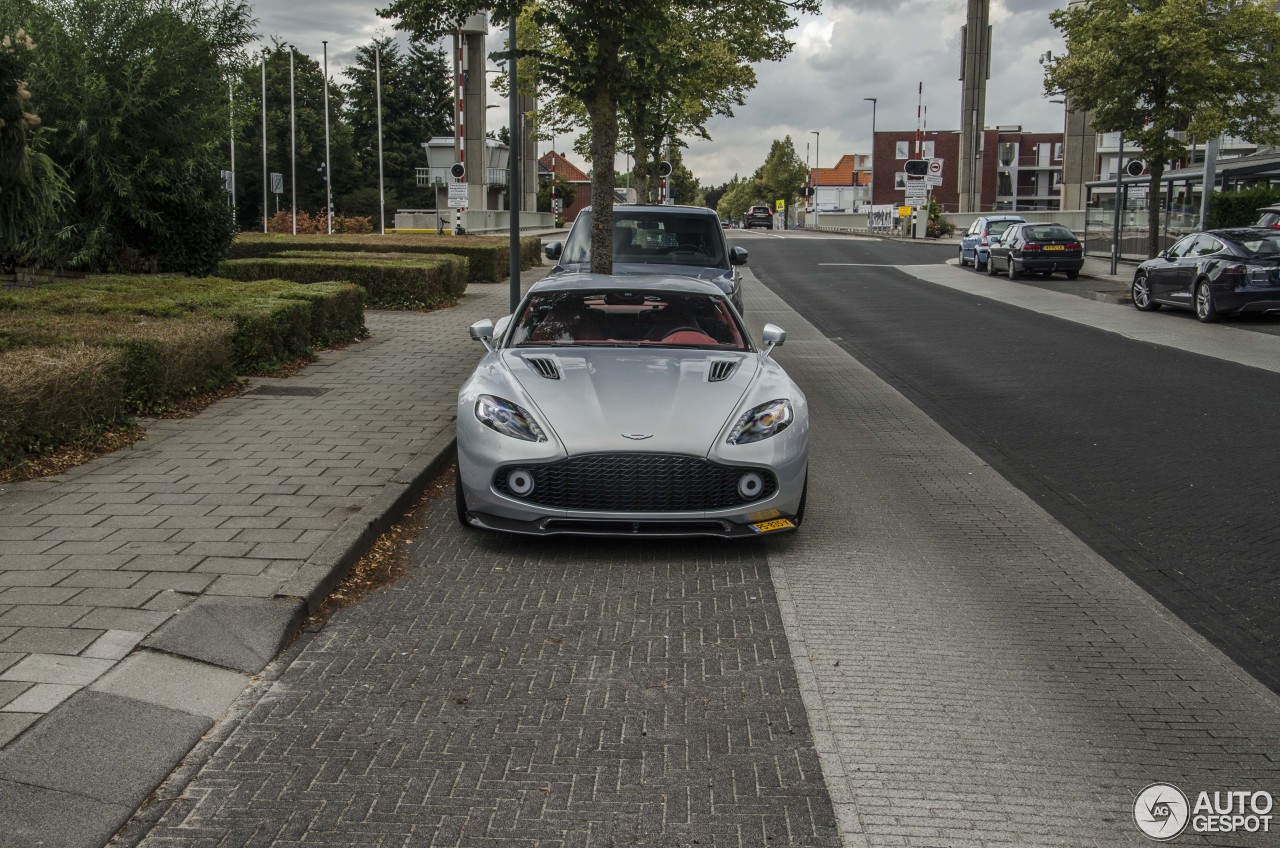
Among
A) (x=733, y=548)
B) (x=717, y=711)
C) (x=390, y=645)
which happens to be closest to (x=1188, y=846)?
(x=717, y=711)

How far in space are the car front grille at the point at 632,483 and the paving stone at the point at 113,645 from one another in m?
2.10

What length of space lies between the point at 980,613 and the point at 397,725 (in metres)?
2.65

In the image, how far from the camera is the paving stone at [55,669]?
163 inches

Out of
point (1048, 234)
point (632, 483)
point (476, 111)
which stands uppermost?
point (476, 111)

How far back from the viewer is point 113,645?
449 cm

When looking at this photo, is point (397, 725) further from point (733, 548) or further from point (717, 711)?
point (733, 548)

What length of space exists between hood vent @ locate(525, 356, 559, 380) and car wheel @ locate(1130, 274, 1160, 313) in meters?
18.7

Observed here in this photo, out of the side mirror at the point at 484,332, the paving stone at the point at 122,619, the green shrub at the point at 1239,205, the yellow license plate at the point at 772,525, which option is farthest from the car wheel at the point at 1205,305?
the paving stone at the point at 122,619

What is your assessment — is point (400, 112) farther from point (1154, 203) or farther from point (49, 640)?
point (49, 640)

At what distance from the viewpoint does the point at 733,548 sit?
21.3 ft

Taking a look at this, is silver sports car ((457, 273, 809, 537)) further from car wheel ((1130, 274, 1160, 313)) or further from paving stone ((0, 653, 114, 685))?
car wheel ((1130, 274, 1160, 313))

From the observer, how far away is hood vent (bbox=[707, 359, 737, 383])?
6742mm

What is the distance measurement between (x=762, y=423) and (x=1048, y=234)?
94.9 ft

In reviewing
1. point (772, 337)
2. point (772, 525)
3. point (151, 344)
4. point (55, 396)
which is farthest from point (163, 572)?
point (151, 344)
